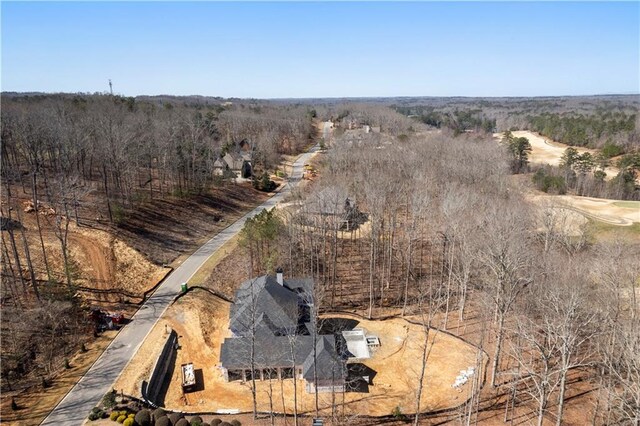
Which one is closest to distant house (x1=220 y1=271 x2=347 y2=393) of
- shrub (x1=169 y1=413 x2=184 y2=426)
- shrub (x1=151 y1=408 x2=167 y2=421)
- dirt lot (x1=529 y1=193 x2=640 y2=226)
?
shrub (x1=169 y1=413 x2=184 y2=426)

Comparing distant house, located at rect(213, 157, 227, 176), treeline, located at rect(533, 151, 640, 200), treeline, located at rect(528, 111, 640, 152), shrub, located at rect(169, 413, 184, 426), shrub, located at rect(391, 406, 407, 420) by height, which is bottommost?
shrub, located at rect(391, 406, 407, 420)

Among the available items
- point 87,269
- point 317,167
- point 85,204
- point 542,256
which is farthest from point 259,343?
point 317,167

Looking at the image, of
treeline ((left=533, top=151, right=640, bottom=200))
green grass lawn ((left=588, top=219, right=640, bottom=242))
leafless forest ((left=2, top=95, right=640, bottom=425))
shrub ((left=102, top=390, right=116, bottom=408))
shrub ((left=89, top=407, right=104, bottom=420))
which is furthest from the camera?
treeline ((left=533, top=151, right=640, bottom=200))

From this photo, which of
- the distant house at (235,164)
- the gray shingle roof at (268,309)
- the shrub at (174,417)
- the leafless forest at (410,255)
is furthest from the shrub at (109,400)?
the distant house at (235,164)

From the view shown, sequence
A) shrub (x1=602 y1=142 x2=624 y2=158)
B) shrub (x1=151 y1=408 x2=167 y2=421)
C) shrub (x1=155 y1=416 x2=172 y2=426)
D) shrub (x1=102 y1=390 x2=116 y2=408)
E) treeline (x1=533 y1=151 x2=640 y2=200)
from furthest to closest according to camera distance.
Answer: shrub (x1=602 y1=142 x2=624 y2=158) → treeline (x1=533 y1=151 x2=640 y2=200) → shrub (x1=102 y1=390 x2=116 y2=408) → shrub (x1=151 y1=408 x2=167 y2=421) → shrub (x1=155 y1=416 x2=172 y2=426)

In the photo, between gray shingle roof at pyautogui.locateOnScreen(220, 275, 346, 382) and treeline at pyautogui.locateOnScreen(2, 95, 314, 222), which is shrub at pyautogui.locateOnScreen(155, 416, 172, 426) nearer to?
gray shingle roof at pyautogui.locateOnScreen(220, 275, 346, 382)

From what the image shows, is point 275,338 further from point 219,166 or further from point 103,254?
point 219,166

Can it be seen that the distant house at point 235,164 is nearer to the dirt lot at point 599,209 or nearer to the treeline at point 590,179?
the dirt lot at point 599,209
